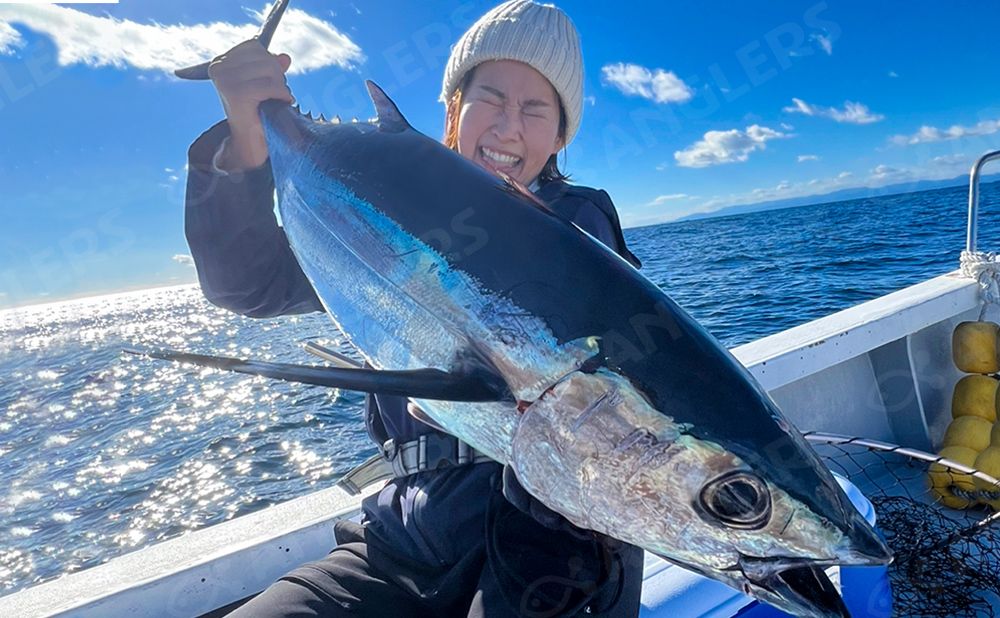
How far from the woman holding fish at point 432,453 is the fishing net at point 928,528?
135cm

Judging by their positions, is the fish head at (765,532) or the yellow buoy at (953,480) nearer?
the fish head at (765,532)

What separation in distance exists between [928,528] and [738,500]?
2.86 metres

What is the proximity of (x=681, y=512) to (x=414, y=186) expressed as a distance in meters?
0.84

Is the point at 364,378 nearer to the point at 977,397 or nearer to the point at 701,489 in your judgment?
the point at 701,489

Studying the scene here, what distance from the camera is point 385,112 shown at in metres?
1.48

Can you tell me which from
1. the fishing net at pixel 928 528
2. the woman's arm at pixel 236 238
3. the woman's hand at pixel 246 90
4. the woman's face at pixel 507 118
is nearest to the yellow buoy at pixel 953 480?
the fishing net at pixel 928 528

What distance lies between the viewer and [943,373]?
4.14 m

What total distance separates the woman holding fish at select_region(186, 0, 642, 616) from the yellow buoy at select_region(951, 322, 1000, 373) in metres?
3.37

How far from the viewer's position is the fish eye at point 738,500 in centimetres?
84

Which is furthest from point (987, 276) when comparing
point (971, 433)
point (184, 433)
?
point (184, 433)

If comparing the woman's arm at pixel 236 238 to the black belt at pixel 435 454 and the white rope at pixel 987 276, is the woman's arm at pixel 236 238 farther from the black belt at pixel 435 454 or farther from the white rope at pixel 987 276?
the white rope at pixel 987 276

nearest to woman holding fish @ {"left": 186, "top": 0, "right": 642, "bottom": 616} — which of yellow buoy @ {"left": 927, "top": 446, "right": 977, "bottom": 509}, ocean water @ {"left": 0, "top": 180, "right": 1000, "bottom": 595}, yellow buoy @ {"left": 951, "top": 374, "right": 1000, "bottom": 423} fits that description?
yellow buoy @ {"left": 927, "top": 446, "right": 977, "bottom": 509}

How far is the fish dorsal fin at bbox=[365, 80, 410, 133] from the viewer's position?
4.71ft

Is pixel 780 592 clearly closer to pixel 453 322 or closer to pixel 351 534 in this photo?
pixel 453 322
